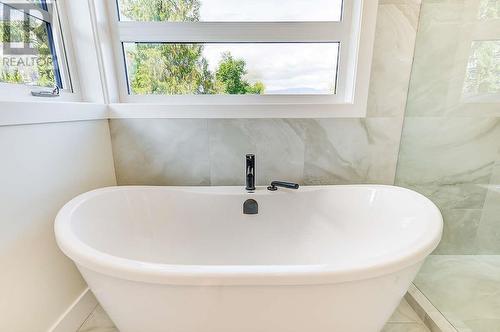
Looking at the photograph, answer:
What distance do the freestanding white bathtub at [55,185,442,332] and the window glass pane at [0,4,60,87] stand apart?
1.98ft

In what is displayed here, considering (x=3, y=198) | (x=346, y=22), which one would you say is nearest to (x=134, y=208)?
(x=3, y=198)

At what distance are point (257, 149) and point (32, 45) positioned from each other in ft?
3.82

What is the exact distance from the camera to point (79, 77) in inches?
48.1

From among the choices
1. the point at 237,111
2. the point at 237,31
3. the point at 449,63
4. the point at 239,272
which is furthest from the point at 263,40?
the point at 239,272

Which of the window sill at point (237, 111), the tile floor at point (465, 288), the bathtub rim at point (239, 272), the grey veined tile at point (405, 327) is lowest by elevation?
the grey veined tile at point (405, 327)

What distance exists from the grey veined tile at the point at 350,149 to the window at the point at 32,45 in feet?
4.19

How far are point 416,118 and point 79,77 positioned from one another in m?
1.89

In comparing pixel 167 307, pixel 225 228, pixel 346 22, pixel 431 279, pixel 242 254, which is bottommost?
pixel 431 279

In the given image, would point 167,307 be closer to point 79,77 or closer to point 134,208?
point 134,208

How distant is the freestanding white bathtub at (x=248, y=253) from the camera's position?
0.57m

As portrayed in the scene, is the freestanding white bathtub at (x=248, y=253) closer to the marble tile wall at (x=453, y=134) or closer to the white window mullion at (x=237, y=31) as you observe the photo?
the marble tile wall at (x=453, y=134)

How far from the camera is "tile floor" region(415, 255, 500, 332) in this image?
980 millimetres

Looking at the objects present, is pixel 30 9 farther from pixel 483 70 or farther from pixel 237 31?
pixel 483 70

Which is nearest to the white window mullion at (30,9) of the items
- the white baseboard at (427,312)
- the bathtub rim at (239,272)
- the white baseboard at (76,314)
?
the bathtub rim at (239,272)
